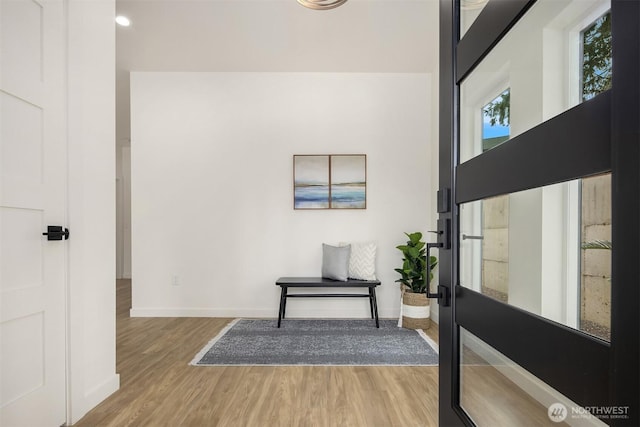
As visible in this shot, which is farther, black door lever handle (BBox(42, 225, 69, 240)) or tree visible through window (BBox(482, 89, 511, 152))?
black door lever handle (BBox(42, 225, 69, 240))

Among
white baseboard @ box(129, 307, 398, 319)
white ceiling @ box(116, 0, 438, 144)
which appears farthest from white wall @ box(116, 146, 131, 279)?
Answer: white baseboard @ box(129, 307, 398, 319)

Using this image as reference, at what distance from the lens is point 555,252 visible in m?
0.58

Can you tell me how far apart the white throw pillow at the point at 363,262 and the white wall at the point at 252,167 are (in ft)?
0.67

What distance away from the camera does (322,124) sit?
3994 mm

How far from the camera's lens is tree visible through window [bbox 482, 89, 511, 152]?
2.53 feet

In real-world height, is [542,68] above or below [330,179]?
below

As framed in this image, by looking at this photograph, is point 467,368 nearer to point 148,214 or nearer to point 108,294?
A: point 108,294

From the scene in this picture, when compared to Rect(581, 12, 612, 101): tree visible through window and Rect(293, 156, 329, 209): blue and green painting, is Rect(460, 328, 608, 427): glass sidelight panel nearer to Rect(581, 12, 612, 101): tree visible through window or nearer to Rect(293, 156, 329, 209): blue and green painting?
Rect(581, 12, 612, 101): tree visible through window

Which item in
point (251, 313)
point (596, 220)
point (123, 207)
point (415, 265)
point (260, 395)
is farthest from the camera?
point (123, 207)

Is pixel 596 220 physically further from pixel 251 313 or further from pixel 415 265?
pixel 251 313

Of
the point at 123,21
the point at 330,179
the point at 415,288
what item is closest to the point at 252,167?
the point at 330,179

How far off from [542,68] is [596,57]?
117 mm

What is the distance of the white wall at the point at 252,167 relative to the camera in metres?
3.96

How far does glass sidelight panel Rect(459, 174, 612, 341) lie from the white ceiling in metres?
2.71
